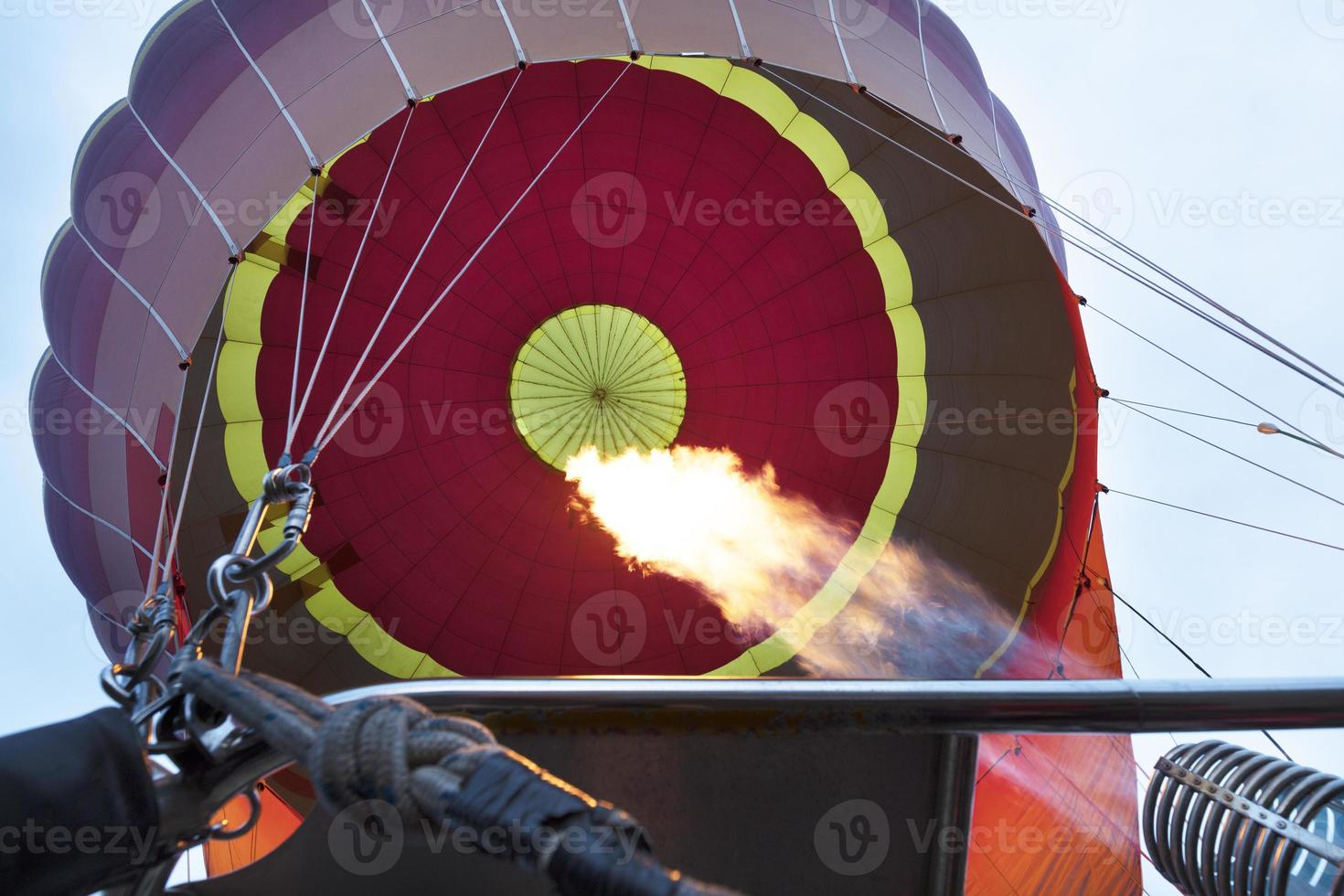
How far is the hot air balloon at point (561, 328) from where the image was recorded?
5488 mm

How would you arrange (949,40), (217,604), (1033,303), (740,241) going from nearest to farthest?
1. (217,604)
2. (949,40)
3. (1033,303)
4. (740,241)

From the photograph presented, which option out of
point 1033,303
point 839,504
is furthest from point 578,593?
point 1033,303

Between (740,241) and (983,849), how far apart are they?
477 cm

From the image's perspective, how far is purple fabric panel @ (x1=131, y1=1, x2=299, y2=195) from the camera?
5.41 m

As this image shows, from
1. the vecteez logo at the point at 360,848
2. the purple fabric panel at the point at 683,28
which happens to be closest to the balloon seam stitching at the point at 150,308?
the purple fabric panel at the point at 683,28

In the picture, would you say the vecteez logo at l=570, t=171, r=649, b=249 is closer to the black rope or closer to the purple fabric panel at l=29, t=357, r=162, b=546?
the purple fabric panel at l=29, t=357, r=162, b=546

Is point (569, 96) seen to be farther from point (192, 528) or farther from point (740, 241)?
point (192, 528)

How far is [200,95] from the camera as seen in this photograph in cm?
546

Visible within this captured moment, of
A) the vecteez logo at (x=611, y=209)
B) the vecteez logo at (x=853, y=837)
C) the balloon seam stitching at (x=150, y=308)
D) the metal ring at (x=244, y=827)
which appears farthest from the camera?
the vecteez logo at (x=611, y=209)

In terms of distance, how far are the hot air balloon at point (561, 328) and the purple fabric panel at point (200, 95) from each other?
20 millimetres

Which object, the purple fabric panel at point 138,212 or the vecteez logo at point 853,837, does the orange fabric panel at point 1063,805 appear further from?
the purple fabric panel at point 138,212

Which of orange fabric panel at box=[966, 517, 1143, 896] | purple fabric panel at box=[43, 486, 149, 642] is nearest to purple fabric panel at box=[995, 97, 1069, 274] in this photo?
orange fabric panel at box=[966, 517, 1143, 896]

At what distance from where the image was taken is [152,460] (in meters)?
5.98

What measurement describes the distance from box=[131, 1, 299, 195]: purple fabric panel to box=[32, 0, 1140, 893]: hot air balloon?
0.02 meters
